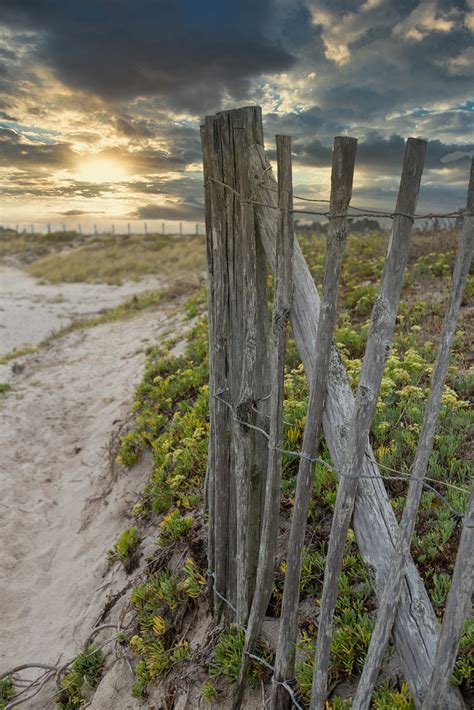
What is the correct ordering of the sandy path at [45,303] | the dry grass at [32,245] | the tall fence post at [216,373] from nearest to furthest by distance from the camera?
1. the tall fence post at [216,373]
2. the sandy path at [45,303]
3. the dry grass at [32,245]

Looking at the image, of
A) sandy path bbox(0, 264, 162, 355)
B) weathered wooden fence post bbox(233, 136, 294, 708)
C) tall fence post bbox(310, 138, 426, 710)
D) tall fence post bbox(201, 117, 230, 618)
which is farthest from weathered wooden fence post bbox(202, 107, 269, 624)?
sandy path bbox(0, 264, 162, 355)

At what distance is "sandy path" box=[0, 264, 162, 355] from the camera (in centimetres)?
1736

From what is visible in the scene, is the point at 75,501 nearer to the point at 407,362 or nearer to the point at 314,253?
the point at 407,362

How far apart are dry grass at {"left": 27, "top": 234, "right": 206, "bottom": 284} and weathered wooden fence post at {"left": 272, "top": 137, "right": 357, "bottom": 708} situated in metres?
22.2

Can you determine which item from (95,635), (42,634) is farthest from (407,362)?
(42,634)

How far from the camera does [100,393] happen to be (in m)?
10.3

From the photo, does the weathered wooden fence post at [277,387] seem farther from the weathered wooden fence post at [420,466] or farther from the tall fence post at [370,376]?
the weathered wooden fence post at [420,466]

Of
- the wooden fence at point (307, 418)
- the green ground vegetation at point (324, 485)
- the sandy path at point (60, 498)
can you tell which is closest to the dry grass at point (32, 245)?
the sandy path at point (60, 498)

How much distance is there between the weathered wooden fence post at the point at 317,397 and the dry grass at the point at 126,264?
2216 centimetres

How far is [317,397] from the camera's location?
2693 mm

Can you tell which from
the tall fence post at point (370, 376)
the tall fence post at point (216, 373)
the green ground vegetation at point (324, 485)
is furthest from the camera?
the tall fence post at point (216, 373)

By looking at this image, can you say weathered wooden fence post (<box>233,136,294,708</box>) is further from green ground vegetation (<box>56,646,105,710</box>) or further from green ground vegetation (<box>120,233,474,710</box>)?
green ground vegetation (<box>56,646,105,710</box>)

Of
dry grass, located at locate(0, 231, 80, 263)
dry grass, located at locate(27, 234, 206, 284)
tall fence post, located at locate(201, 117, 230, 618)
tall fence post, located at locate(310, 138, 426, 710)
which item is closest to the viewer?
tall fence post, located at locate(310, 138, 426, 710)

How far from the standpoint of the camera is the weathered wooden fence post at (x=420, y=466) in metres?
2.07
